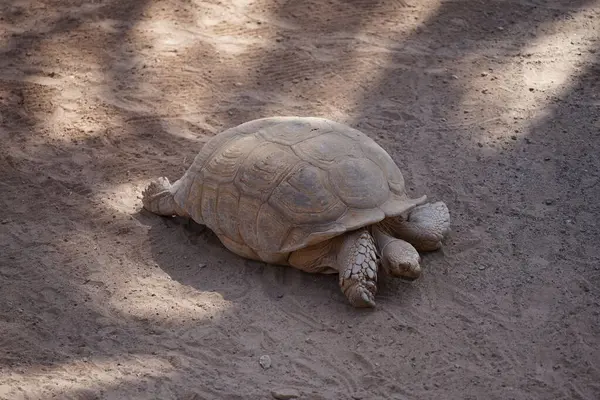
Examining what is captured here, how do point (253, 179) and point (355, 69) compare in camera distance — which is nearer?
point (253, 179)

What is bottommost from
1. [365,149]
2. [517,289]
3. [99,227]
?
[99,227]

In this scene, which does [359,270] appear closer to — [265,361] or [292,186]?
[292,186]

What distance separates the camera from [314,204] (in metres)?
4.84

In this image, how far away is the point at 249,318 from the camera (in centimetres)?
475

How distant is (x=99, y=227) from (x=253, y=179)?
3.99ft

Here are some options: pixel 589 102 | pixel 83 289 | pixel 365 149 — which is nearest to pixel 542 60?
pixel 589 102

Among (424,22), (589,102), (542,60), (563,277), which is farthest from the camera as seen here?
(424,22)

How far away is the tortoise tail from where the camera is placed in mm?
5566

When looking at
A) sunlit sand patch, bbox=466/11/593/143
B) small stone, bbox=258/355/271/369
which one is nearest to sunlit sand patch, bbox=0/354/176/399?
small stone, bbox=258/355/271/369

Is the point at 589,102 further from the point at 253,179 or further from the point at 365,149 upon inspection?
the point at 253,179

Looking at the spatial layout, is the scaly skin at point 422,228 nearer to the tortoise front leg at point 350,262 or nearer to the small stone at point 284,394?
the tortoise front leg at point 350,262

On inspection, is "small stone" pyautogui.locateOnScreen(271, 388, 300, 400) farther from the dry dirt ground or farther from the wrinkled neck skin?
the wrinkled neck skin

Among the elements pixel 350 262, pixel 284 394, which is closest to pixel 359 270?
pixel 350 262

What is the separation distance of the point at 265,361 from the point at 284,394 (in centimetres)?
29
